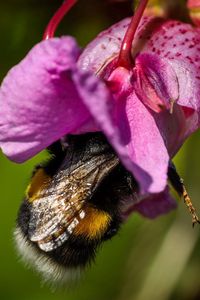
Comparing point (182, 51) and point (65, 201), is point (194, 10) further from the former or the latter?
point (65, 201)

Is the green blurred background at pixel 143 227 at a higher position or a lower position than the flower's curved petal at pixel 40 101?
lower

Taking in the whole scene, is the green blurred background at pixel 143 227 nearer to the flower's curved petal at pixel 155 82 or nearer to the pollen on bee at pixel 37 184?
the flower's curved petal at pixel 155 82

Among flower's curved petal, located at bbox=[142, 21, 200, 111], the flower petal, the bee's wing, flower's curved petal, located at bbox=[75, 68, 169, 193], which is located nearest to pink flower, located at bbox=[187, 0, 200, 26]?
flower's curved petal, located at bbox=[142, 21, 200, 111]

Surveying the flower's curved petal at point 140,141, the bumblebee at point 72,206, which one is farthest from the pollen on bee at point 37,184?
the flower's curved petal at point 140,141

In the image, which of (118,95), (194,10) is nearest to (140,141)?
(118,95)

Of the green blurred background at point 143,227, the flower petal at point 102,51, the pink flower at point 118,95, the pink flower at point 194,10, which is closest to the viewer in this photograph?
the pink flower at point 118,95

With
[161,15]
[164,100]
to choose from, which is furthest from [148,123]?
[161,15]

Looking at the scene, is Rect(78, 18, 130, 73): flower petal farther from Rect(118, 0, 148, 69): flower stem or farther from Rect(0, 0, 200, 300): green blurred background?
Rect(0, 0, 200, 300): green blurred background

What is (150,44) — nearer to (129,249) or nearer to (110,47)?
(110,47)
